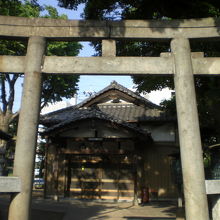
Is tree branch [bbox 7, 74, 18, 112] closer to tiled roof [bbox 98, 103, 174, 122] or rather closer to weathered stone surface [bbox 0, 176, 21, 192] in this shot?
tiled roof [bbox 98, 103, 174, 122]

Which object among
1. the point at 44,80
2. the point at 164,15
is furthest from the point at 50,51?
the point at 164,15

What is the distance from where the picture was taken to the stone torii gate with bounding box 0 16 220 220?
5.05 meters

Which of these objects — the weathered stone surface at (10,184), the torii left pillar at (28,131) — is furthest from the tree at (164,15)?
the weathered stone surface at (10,184)

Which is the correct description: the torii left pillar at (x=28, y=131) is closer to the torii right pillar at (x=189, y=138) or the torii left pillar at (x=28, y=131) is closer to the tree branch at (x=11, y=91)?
the torii right pillar at (x=189, y=138)

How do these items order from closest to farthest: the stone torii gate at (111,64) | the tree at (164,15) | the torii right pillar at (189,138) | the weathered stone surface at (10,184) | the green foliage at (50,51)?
the weathered stone surface at (10,184)
the torii right pillar at (189,138)
the stone torii gate at (111,64)
the tree at (164,15)
the green foliage at (50,51)

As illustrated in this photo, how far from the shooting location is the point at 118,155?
596 inches

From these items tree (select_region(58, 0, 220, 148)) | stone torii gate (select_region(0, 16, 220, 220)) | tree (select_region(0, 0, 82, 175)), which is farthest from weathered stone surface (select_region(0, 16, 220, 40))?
tree (select_region(0, 0, 82, 175))

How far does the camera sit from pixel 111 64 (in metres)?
5.82

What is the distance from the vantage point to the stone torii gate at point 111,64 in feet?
16.6

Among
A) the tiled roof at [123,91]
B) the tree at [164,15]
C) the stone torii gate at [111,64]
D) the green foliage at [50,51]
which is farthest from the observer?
the tiled roof at [123,91]

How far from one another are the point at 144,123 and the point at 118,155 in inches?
108

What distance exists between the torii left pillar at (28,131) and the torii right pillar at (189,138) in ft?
10.2

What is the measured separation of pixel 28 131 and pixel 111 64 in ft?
7.77

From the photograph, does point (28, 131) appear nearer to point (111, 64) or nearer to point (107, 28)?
point (111, 64)
